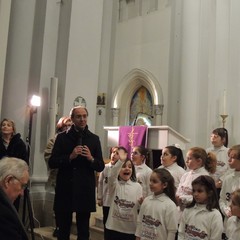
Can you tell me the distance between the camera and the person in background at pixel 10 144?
4.39 m

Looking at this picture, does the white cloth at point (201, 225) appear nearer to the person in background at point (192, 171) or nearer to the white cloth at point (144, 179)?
the person in background at point (192, 171)

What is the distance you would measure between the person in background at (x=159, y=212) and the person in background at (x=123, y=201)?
0.35m

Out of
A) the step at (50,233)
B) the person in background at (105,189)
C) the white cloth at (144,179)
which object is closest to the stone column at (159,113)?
the step at (50,233)

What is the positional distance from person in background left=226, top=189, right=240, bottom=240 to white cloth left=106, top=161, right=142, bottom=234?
1114 mm

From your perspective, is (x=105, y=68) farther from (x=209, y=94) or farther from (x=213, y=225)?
(x=213, y=225)

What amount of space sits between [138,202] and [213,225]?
103cm

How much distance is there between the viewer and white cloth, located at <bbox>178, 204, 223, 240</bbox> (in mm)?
3102

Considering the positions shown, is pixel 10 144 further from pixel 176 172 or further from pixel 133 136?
pixel 133 136

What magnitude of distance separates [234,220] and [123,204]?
1.26 meters

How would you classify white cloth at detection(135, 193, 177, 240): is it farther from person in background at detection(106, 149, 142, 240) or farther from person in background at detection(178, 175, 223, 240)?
person in background at detection(106, 149, 142, 240)

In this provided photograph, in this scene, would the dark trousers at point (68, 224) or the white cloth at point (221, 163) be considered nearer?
the dark trousers at point (68, 224)

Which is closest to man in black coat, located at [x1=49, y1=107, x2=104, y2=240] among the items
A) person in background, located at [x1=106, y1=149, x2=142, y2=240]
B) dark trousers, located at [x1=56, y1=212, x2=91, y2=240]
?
dark trousers, located at [x1=56, y1=212, x2=91, y2=240]

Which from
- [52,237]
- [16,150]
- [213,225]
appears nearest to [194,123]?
[52,237]

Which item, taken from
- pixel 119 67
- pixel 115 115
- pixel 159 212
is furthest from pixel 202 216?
pixel 119 67
